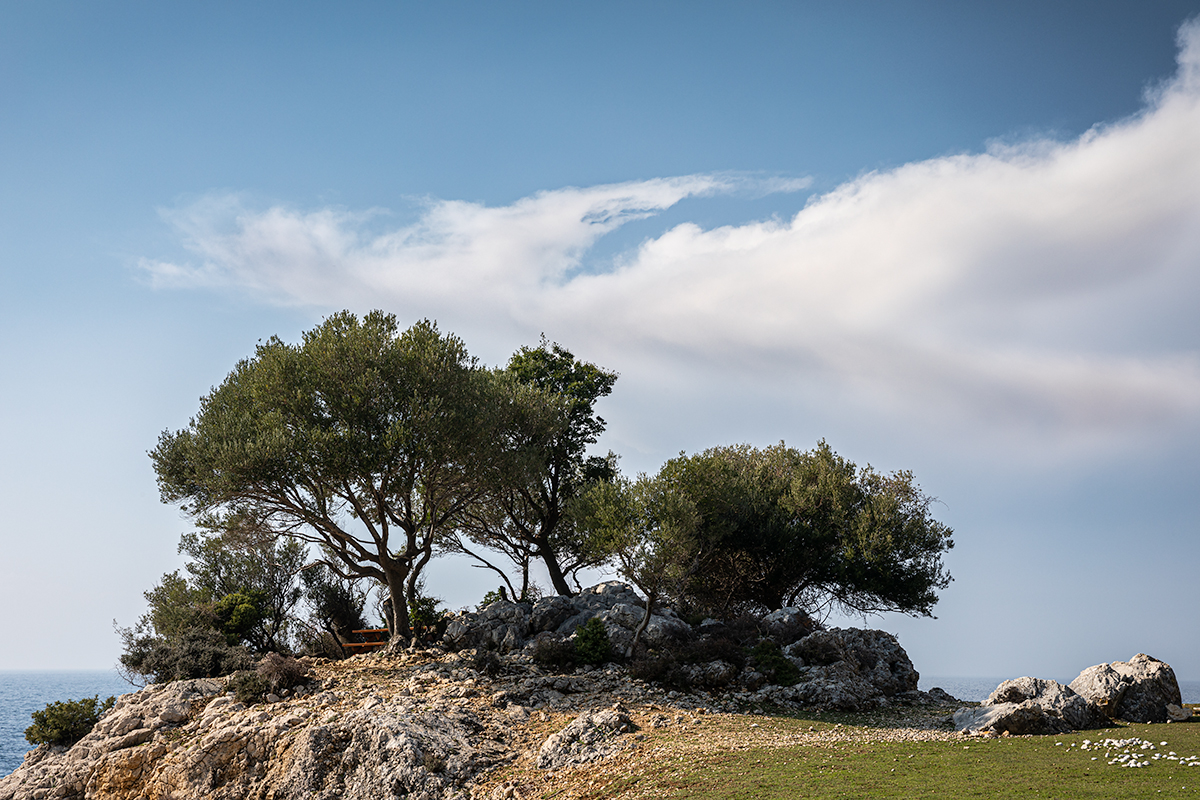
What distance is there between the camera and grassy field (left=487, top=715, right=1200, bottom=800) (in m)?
13.5

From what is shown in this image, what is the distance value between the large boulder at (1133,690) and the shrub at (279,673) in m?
24.1

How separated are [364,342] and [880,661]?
77.5 feet

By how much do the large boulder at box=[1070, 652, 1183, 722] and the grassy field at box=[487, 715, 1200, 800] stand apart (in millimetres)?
1567

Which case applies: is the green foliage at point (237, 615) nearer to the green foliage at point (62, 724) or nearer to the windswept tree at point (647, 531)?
the green foliage at point (62, 724)

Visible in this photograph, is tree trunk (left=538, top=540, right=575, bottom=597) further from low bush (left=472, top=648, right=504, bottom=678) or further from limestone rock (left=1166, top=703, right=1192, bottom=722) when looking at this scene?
limestone rock (left=1166, top=703, right=1192, bottom=722)

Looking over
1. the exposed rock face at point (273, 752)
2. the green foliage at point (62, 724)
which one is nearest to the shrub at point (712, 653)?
the exposed rock face at point (273, 752)

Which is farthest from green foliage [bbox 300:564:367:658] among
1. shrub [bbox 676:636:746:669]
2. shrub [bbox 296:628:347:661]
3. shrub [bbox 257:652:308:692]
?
shrub [bbox 676:636:746:669]

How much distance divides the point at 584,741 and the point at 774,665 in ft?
32.8

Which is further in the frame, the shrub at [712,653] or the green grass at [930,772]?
the shrub at [712,653]

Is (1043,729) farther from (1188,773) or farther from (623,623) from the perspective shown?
(623,623)

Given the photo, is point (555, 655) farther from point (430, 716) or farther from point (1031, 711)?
point (1031, 711)

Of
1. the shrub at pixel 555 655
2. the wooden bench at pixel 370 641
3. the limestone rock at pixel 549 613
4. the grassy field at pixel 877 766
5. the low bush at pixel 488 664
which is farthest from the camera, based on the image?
the wooden bench at pixel 370 641

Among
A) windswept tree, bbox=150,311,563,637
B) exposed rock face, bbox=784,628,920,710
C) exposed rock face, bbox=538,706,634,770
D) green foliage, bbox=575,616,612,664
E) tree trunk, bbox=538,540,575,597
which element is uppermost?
windswept tree, bbox=150,311,563,637

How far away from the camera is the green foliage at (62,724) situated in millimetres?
24453
